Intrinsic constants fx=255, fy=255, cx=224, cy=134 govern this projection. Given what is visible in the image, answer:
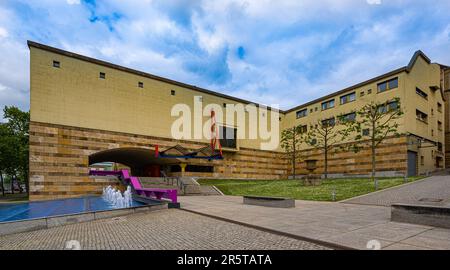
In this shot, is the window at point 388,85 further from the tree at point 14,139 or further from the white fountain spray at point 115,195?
the tree at point 14,139

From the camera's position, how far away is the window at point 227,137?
131 feet

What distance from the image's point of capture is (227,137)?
133ft

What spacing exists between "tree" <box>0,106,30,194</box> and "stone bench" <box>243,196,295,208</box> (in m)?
35.6

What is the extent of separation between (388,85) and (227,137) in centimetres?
2357

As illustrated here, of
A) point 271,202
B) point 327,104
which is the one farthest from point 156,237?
point 327,104

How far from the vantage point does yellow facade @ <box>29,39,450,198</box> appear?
85.3ft

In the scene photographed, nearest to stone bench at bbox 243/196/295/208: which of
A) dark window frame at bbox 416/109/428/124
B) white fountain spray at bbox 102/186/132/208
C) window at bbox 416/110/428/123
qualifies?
white fountain spray at bbox 102/186/132/208

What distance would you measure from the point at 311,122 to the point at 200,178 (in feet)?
74.5

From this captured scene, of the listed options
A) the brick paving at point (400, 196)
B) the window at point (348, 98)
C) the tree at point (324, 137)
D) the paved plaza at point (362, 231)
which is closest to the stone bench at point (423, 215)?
the paved plaza at point (362, 231)

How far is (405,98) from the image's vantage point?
32.6m

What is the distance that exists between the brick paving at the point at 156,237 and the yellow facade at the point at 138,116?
767 inches

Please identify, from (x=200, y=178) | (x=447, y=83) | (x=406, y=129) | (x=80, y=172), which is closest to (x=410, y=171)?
(x=406, y=129)

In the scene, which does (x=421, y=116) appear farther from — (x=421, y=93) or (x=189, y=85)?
(x=189, y=85)

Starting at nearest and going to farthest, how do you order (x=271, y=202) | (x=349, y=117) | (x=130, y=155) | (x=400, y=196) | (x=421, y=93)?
(x=271, y=202) → (x=400, y=196) → (x=421, y=93) → (x=130, y=155) → (x=349, y=117)
